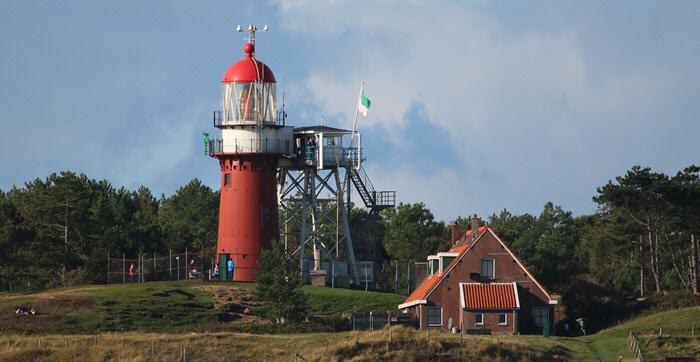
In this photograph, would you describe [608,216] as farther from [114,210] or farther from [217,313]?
[217,313]

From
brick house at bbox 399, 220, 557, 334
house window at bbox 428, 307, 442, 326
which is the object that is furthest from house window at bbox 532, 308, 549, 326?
house window at bbox 428, 307, 442, 326

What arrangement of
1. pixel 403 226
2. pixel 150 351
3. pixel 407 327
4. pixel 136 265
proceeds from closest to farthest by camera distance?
pixel 150 351
pixel 407 327
pixel 136 265
pixel 403 226

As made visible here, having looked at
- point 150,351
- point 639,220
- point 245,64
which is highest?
point 245,64

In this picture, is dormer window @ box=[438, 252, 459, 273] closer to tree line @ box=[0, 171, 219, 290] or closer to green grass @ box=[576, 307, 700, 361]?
green grass @ box=[576, 307, 700, 361]

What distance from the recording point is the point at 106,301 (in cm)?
9138

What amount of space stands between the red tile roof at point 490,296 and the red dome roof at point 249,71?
70.2 feet

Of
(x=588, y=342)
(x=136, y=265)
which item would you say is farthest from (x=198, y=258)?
(x=588, y=342)

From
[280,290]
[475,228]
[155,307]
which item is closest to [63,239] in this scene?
[155,307]

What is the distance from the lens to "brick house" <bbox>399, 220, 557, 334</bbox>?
90125mm

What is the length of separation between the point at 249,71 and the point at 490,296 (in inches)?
932

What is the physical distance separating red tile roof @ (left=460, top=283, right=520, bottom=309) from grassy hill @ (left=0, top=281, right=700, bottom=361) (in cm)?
546

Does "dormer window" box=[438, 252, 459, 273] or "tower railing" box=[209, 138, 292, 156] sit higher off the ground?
"tower railing" box=[209, 138, 292, 156]

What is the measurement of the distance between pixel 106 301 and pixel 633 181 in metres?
35.6

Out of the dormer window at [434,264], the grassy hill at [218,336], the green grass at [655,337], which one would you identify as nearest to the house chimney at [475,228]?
the dormer window at [434,264]
